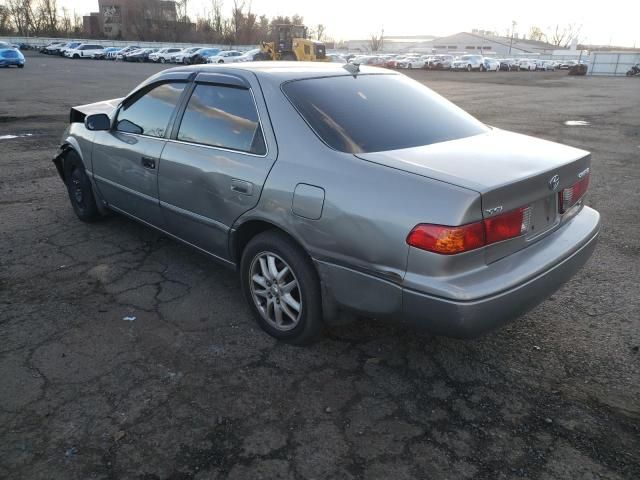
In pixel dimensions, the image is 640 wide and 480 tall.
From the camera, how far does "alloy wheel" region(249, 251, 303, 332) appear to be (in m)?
3.00

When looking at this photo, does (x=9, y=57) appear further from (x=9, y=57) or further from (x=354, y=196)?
(x=354, y=196)

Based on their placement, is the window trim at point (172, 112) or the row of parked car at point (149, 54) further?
the row of parked car at point (149, 54)

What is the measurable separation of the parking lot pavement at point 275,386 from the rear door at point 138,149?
56cm

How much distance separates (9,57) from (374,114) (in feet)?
121

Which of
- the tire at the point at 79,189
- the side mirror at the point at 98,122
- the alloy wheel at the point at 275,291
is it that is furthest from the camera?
the tire at the point at 79,189

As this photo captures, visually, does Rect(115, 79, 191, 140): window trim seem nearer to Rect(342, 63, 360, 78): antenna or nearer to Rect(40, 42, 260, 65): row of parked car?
Rect(342, 63, 360, 78): antenna

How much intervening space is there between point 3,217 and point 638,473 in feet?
19.2

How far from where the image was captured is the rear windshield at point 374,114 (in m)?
2.89

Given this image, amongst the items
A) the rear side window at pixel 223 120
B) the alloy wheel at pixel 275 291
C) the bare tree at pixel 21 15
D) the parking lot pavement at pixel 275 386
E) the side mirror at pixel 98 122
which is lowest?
the parking lot pavement at pixel 275 386

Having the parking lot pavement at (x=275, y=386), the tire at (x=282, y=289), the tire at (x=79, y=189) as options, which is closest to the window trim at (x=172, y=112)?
the tire at (x=79, y=189)

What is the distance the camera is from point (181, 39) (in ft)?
282

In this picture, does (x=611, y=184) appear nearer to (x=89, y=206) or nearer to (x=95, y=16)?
(x=89, y=206)

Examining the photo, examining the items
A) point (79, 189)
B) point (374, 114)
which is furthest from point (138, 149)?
point (374, 114)

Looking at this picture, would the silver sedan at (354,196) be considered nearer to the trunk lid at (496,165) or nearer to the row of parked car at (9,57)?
the trunk lid at (496,165)
